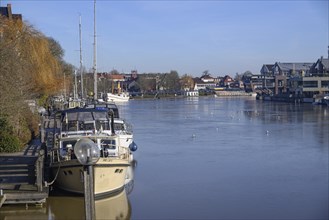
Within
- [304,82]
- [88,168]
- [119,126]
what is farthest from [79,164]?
[304,82]

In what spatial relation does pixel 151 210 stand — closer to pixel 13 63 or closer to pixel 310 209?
pixel 310 209

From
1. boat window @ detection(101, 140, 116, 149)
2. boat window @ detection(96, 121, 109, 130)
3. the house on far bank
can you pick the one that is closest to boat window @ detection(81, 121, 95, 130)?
boat window @ detection(96, 121, 109, 130)

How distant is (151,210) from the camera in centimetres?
1697

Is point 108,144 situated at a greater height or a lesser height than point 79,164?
greater

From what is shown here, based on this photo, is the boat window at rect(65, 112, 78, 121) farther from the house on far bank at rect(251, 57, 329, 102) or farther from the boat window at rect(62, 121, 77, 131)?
the house on far bank at rect(251, 57, 329, 102)

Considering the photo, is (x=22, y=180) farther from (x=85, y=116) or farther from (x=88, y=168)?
(x=88, y=168)

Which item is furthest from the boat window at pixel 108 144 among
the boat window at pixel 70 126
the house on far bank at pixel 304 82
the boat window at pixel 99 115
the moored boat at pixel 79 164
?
the house on far bank at pixel 304 82

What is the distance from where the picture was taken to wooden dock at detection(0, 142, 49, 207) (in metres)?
15.6

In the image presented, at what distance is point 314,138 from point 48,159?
24.1 metres

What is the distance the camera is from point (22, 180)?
1784 cm

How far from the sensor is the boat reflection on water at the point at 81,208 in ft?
53.7

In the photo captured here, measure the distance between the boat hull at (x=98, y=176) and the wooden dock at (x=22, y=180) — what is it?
0.73 m

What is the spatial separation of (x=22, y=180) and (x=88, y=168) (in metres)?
12.6

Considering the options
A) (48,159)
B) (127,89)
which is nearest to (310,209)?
(48,159)
